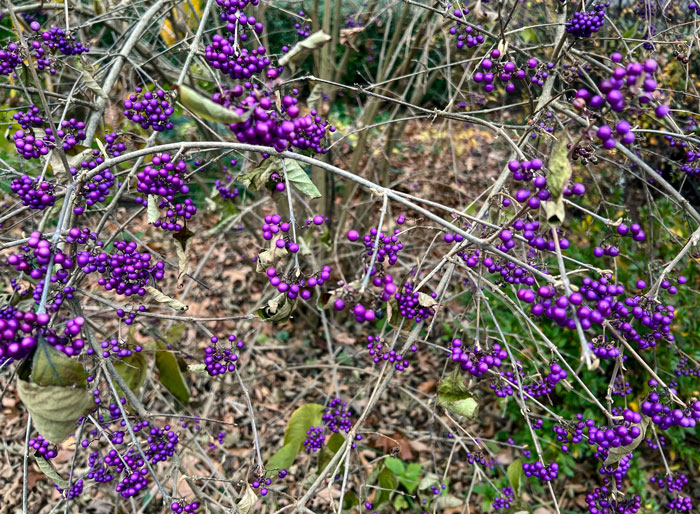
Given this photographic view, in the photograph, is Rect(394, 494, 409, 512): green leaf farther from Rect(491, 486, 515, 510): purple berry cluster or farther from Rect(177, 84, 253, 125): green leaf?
Rect(177, 84, 253, 125): green leaf

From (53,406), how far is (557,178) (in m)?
1.52

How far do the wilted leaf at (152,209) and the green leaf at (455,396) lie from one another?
1358mm

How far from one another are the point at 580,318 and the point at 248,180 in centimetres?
125

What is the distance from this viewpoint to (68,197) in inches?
59.2

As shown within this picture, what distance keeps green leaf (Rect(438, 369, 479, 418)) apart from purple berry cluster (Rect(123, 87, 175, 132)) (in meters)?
1.59

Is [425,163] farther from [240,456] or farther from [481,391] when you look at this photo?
[240,456]

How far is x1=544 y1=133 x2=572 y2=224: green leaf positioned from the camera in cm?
116

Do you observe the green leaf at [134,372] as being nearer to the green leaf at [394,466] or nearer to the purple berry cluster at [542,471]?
the green leaf at [394,466]

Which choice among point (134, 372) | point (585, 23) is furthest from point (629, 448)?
point (134, 372)

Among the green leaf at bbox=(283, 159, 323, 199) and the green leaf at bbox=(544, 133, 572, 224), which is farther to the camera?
the green leaf at bbox=(283, 159, 323, 199)

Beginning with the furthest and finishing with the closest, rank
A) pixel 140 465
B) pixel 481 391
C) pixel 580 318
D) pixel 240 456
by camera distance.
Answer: pixel 481 391 < pixel 240 456 < pixel 140 465 < pixel 580 318

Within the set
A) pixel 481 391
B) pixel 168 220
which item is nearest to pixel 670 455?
pixel 481 391

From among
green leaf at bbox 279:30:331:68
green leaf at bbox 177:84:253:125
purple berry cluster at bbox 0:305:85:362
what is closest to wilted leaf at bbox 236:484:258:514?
purple berry cluster at bbox 0:305:85:362

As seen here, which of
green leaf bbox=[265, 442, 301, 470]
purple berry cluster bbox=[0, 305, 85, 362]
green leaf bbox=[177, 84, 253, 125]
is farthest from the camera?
green leaf bbox=[265, 442, 301, 470]
